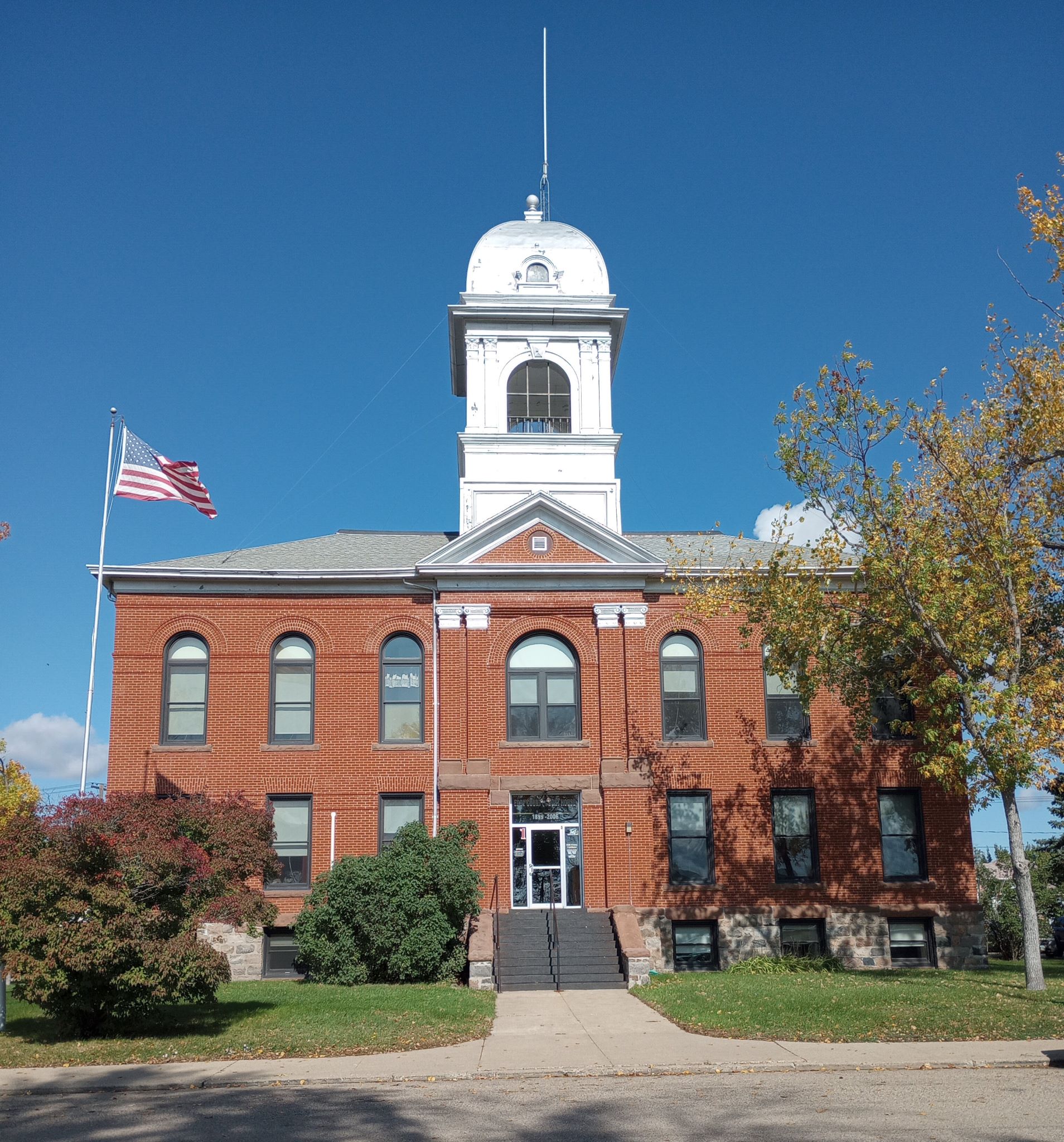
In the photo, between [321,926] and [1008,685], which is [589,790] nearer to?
[321,926]

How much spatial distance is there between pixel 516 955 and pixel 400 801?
5276mm

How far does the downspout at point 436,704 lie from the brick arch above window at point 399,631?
18cm

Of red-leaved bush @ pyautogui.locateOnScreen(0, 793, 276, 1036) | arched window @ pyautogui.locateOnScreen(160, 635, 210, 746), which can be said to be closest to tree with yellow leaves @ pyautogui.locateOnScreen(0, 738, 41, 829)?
arched window @ pyautogui.locateOnScreen(160, 635, 210, 746)

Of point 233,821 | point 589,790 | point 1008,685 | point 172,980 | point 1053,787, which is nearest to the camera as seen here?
point 172,980

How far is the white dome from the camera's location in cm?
3250

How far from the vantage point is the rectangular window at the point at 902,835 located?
28.3m

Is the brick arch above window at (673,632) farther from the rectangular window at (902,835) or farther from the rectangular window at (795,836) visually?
the rectangular window at (902,835)

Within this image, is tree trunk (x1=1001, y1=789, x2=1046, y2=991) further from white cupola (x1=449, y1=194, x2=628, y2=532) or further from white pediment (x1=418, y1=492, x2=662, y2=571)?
white cupola (x1=449, y1=194, x2=628, y2=532)

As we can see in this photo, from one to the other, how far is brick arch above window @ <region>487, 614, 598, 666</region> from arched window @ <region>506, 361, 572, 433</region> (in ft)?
19.9

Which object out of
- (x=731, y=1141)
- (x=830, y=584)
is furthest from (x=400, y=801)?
(x=731, y=1141)

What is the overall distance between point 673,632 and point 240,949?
12.4 meters

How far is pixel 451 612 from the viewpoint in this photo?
92.4 feet

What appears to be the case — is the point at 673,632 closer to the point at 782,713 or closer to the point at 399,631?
the point at 782,713

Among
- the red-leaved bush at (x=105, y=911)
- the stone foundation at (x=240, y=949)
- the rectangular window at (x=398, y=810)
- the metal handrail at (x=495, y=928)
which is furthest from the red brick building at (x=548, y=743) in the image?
the red-leaved bush at (x=105, y=911)
